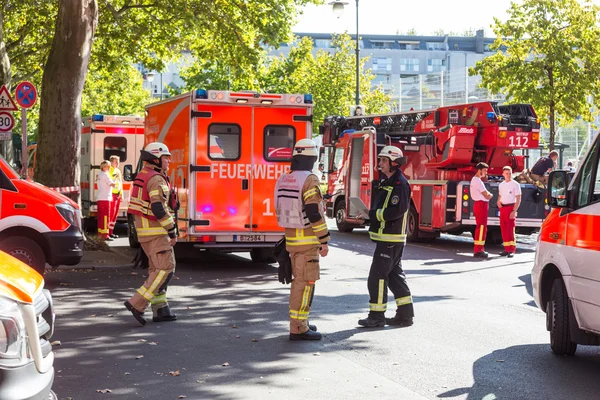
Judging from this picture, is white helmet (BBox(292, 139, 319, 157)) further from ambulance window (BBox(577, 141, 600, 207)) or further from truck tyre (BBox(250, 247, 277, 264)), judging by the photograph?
truck tyre (BBox(250, 247, 277, 264))

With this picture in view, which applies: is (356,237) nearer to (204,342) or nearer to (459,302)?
(459,302)

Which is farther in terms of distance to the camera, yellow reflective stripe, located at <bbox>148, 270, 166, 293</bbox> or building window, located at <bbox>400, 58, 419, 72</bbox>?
building window, located at <bbox>400, 58, 419, 72</bbox>

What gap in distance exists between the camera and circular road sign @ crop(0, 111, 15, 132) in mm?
17188

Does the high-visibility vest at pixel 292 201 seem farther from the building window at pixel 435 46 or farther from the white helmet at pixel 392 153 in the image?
the building window at pixel 435 46

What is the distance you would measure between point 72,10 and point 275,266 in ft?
19.5

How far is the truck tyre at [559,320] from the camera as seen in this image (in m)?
7.79

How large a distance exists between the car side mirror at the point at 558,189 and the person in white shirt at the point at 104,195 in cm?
1323

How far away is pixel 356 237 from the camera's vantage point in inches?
891

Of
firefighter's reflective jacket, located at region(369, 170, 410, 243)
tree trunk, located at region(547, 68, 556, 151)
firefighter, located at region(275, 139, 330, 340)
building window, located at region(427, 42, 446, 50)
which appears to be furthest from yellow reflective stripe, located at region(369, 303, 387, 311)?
building window, located at region(427, 42, 446, 50)

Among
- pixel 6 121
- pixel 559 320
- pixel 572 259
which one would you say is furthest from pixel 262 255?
pixel 572 259

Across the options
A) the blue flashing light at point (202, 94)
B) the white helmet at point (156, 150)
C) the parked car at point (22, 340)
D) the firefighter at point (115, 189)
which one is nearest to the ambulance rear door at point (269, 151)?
the blue flashing light at point (202, 94)

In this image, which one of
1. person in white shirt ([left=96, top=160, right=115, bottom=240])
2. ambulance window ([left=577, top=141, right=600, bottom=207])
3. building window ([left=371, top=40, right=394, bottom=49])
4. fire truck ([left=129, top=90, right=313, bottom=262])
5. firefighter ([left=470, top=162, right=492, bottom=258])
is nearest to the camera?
ambulance window ([left=577, top=141, right=600, bottom=207])

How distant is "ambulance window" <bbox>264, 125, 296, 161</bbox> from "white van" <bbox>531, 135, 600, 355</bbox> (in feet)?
24.0

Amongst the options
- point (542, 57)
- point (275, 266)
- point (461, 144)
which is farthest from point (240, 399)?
point (542, 57)
